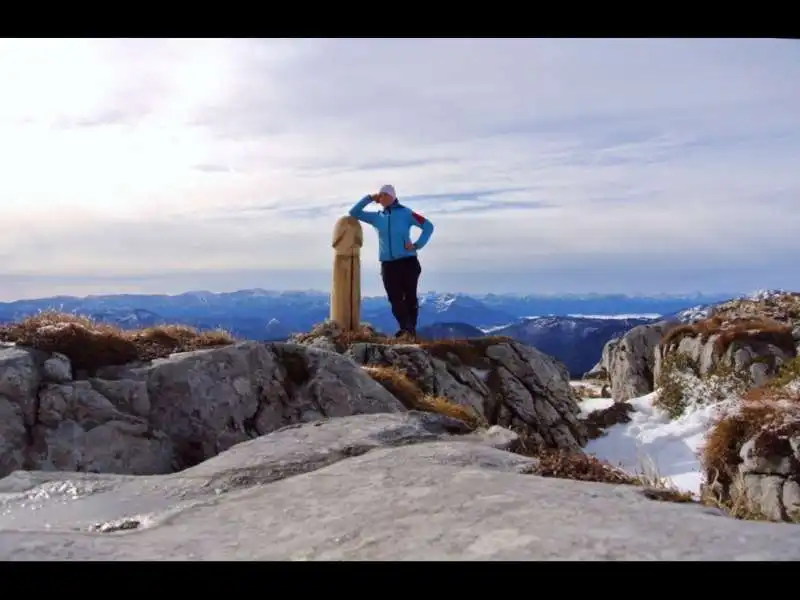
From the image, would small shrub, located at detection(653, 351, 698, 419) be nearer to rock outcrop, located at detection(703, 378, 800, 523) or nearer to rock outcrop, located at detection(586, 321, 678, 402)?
rock outcrop, located at detection(586, 321, 678, 402)

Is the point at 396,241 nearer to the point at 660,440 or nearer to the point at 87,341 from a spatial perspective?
the point at 87,341

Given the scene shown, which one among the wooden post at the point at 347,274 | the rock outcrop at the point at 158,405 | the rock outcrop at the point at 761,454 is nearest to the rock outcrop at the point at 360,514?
the rock outcrop at the point at 158,405

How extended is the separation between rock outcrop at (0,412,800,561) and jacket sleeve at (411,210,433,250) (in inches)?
434

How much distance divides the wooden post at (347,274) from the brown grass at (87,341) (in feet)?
23.4

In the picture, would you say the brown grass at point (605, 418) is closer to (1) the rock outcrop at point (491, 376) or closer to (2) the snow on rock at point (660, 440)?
(2) the snow on rock at point (660, 440)

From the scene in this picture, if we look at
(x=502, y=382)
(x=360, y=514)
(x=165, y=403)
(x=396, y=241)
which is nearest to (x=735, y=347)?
(x=502, y=382)

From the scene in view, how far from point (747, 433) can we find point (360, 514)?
31.0 feet

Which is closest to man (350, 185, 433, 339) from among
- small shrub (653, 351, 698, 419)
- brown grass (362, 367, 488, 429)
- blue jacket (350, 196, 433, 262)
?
blue jacket (350, 196, 433, 262)

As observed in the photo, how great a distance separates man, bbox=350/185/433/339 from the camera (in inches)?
672

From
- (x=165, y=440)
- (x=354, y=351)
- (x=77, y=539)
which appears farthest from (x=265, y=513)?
(x=354, y=351)

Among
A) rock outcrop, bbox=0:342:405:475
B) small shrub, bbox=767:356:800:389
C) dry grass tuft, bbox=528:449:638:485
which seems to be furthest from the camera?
small shrub, bbox=767:356:800:389

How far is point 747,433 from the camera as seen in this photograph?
11.1 m
